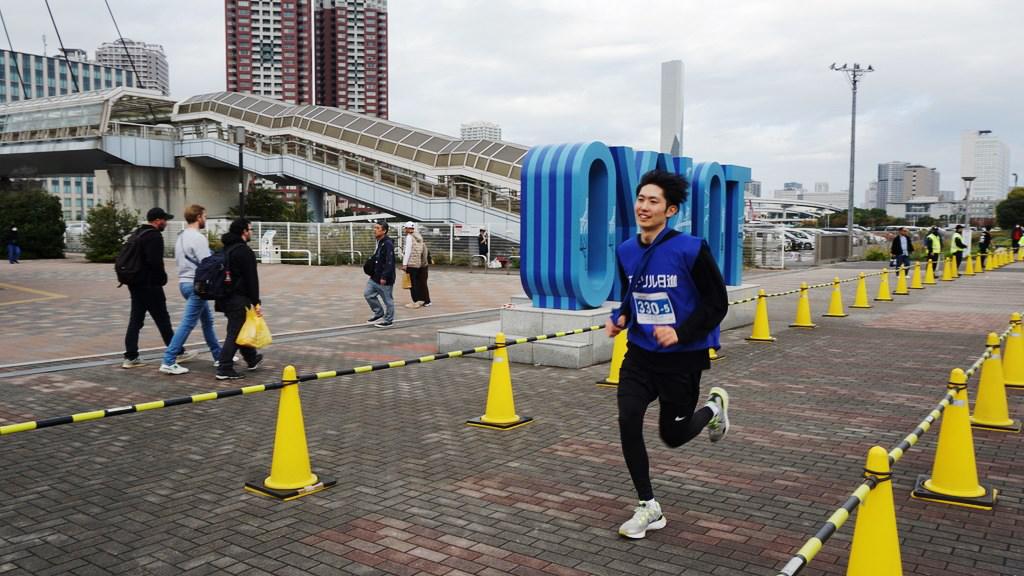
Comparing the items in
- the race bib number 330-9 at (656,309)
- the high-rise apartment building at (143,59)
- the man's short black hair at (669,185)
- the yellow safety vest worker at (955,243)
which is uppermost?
the high-rise apartment building at (143,59)

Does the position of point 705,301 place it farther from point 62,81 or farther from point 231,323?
point 62,81

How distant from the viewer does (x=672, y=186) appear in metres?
4.28

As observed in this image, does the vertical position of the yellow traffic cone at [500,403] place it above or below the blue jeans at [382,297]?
below

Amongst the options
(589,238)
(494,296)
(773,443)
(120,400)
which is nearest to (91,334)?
(120,400)

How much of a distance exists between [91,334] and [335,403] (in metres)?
6.72

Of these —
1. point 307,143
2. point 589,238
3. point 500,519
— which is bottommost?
point 500,519

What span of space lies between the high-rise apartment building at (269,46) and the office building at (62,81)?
20.8 meters

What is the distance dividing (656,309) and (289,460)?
2532mm

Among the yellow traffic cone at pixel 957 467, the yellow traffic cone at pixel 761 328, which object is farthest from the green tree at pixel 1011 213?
the yellow traffic cone at pixel 957 467

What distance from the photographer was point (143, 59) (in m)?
170

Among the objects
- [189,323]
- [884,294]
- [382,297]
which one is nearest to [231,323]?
[189,323]

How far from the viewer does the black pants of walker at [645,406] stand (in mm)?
4230

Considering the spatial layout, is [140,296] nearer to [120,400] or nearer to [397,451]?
[120,400]

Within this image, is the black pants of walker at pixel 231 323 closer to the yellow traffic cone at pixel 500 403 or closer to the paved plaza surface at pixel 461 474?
the paved plaza surface at pixel 461 474
